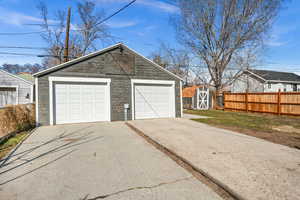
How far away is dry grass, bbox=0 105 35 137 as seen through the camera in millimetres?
6863

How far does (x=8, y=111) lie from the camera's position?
6.93 meters

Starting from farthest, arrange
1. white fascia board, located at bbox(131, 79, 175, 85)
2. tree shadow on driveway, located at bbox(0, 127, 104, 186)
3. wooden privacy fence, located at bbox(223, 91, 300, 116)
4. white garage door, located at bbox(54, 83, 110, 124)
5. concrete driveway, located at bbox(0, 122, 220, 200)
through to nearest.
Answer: wooden privacy fence, located at bbox(223, 91, 300, 116) < white fascia board, located at bbox(131, 79, 175, 85) < white garage door, located at bbox(54, 83, 110, 124) < tree shadow on driveway, located at bbox(0, 127, 104, 186) < concrete driveway, located at bbox(0, 122, 220, 200)

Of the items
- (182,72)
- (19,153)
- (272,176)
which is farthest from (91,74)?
(182,72)

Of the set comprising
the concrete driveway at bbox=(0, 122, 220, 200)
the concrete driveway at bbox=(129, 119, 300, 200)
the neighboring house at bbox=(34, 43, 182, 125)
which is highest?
the neighboring house at bbox=(34, 43, 182, 125)

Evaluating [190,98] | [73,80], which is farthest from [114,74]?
[190,98]

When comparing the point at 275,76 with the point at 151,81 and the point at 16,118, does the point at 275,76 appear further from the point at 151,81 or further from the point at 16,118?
the point at 16,118

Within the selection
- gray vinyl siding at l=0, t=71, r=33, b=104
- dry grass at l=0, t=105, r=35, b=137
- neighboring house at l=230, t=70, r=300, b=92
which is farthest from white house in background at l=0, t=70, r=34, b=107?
neighboring house at l=230, t=70, r=300, b=92

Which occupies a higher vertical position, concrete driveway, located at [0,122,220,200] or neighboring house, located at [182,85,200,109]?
neighboring house, located at [182,85,200,109]

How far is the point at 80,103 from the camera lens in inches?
350

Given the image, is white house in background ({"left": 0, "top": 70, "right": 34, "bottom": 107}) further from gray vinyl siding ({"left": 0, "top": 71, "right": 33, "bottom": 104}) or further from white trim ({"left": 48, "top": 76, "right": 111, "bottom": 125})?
white trim ({"left": 48, "top": 76, "right": 111, "bottom": 125})

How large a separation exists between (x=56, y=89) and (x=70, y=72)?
1.10 m

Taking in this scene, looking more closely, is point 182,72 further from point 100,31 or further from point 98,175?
point 98,175

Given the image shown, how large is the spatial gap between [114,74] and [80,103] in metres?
2.42

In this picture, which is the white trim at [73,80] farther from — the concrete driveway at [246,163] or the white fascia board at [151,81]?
the concrete driveway at [246,163]
